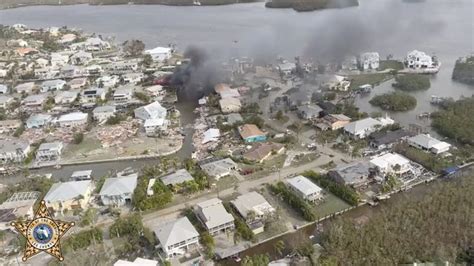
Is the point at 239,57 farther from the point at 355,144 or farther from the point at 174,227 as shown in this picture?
the point at 174,227

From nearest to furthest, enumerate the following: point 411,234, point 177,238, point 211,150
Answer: point 411,234, point 177,238, point 211,150

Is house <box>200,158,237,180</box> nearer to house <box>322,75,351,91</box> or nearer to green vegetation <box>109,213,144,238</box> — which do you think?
green vegetation <box>109,213,144,238</box>

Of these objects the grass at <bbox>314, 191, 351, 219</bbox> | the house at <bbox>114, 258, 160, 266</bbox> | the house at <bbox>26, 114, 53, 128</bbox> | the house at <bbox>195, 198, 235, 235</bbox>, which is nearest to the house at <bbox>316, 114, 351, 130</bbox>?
the grass at <bbox>314, 191, 351, 219</bbox>

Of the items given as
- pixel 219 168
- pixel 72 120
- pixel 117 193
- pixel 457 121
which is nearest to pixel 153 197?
pixel 117 193

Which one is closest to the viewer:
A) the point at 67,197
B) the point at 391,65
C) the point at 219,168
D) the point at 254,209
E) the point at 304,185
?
the point at 254,209

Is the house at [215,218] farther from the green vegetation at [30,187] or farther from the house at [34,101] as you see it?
the house at [34,101]

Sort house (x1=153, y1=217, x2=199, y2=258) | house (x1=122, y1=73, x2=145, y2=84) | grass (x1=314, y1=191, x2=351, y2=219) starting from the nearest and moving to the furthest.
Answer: house (x1=153, y1=217, x2=199, y2=258) < grass (x1=314, y1=191, x2=351, y2=219) < house (x1=122, y1=73, x2=145, y2=84)

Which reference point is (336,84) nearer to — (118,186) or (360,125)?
(360,125)
